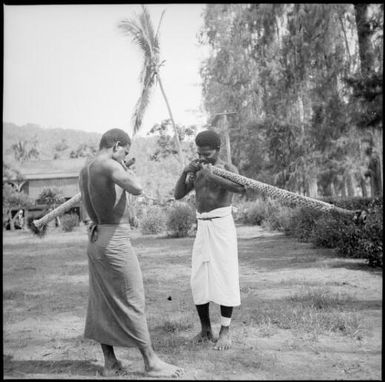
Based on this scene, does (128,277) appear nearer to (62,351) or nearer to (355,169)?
(62,351)

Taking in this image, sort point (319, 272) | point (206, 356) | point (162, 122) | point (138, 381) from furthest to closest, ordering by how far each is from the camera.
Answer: point (162, 122), point (319, 272), point (206, 356), point (138, 381)

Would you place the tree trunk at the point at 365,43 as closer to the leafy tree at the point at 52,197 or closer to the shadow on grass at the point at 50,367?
the shadow on grass at the point at 50,367

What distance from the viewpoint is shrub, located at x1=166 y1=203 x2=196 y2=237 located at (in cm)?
1515

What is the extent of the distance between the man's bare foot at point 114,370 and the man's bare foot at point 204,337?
2.88 ft

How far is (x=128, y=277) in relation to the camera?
11.1 ft

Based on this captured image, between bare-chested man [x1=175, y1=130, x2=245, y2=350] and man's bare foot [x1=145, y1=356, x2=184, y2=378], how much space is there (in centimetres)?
71

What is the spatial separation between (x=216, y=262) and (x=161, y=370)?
1.19 m

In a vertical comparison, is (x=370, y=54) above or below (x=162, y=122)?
below

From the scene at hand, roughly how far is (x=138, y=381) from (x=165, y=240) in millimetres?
11460

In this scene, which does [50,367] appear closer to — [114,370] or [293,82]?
[114,370]

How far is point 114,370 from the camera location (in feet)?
11.1

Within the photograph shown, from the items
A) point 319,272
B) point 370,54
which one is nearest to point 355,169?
point 370,54

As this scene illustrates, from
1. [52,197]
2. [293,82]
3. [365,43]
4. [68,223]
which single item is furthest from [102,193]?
[52,197]

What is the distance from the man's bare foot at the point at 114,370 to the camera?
3.37 meters
